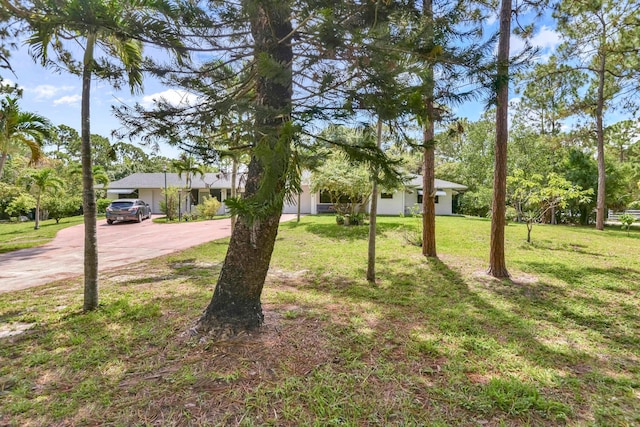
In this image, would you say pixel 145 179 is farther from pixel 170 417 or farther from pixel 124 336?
pixel 170 417

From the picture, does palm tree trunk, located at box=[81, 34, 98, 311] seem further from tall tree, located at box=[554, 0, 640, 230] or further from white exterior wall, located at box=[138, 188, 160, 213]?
white exterior wall, located at box=[138, 188, 160, 213]

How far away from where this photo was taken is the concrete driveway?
6754 millimetres

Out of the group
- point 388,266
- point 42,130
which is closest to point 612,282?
point 388,266

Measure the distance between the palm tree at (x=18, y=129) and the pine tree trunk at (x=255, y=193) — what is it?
8.19m

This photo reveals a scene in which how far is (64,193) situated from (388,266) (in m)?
21.6

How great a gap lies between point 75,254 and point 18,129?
3.54m

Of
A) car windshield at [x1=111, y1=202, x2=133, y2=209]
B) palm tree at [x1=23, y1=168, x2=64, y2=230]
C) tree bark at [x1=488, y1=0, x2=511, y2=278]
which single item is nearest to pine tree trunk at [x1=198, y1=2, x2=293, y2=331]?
tree bark at [x1=488, y1=0, x2=511, y2=278]

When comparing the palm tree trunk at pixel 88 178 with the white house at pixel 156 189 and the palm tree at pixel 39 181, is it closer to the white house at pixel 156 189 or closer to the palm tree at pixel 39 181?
the palm tree at pixel 39 181

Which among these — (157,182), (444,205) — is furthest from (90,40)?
(157,182)

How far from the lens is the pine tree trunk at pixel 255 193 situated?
2.46 m

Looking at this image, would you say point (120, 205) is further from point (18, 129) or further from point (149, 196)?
point (18, 129)

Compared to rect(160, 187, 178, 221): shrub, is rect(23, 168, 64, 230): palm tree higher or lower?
higher

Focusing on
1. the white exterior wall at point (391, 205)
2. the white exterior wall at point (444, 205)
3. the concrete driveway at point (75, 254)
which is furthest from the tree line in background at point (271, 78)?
the white exterior wall at point (444, 205)

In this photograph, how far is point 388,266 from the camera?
7836 millimetres
